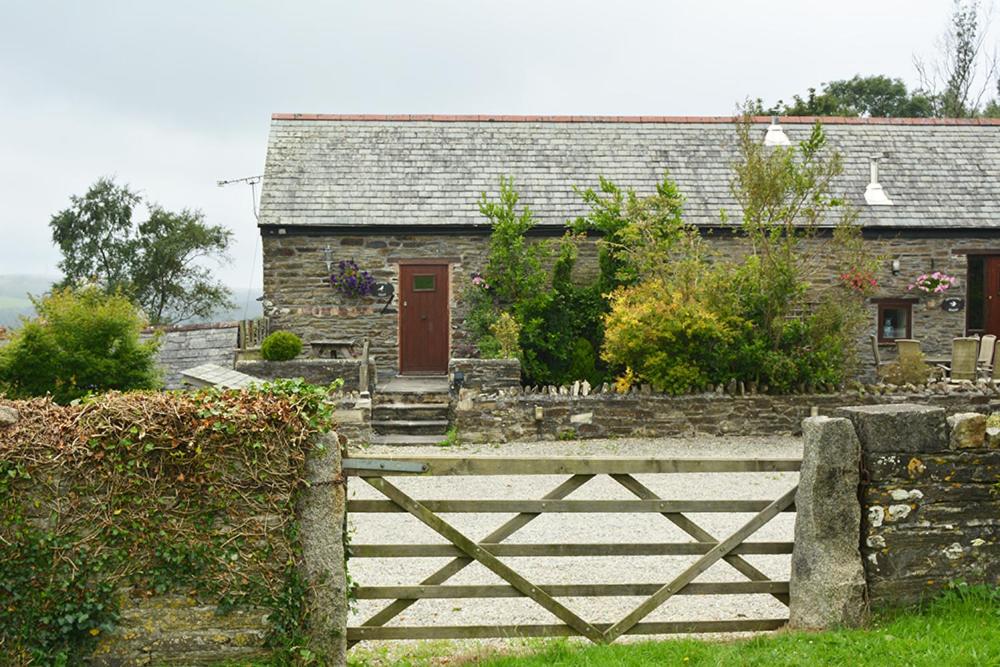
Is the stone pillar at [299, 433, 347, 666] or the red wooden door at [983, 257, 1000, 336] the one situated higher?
the red wooden door at [983, 257, 1000, 336]

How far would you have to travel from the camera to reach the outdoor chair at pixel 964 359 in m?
16.2

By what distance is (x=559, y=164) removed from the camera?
20.6 m

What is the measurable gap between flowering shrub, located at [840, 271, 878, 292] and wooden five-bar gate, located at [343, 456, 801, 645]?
12316 mm

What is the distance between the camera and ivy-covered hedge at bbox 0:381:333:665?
486 cm

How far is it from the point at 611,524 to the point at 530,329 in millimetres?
7929

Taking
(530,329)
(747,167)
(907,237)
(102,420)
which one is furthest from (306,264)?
(102,420)

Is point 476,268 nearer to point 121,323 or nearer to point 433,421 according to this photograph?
point 433,421

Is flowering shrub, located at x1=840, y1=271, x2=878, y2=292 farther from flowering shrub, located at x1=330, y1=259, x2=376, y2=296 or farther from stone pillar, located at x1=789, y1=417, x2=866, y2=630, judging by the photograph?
stone pillar, located at x1=789, y1=417, x2=866, y2=630

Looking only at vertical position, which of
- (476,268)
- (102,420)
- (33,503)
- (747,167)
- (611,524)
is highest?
(747,167)

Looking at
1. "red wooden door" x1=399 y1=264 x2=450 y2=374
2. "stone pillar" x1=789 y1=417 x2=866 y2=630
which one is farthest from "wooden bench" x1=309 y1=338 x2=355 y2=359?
"stone pillar" x1=789 y1=417 x2=866 y2=630

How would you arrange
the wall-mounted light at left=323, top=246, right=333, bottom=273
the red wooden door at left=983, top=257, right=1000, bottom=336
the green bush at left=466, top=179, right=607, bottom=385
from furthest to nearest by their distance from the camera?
the red wooden door at left=983, top=257, right=1000, bottom=336
the wall-mounted light at left=323, top=246, right=333, bottom=273
the green bush at left=466, top=179, right=607, bottom=385

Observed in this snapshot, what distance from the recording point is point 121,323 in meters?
12.8

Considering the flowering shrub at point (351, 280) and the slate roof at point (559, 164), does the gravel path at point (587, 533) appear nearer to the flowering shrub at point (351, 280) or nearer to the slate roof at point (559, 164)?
the flowering shrub at point (351, 280)

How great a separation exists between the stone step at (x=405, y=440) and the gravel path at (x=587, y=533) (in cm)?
41
